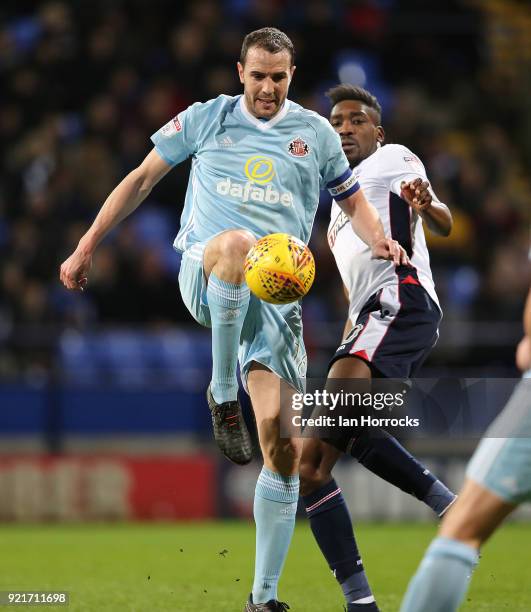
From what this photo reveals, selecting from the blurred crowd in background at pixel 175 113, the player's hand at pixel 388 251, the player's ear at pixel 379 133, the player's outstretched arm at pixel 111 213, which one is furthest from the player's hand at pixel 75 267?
the blurred crowd in background at pixel 175 113

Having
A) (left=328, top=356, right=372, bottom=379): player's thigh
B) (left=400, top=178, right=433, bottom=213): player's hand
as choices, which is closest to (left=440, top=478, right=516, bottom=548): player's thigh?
(left=328, top=356, right=372, bottom=379): player's thigh

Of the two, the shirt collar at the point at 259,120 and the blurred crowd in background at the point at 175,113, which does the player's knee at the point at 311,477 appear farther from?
the blurred crowd in background at the point at 175,113

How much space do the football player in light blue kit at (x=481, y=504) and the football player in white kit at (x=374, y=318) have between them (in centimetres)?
185

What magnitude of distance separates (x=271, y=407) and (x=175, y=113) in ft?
29.7

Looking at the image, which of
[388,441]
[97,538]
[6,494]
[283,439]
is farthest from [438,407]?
[6,494]

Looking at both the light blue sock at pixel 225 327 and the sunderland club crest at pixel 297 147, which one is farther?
the sunderland club crest at pixel 297 147

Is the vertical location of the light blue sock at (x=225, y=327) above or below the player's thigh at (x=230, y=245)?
below

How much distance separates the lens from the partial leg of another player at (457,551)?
3.45m

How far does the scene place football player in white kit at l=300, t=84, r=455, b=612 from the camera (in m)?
5.45

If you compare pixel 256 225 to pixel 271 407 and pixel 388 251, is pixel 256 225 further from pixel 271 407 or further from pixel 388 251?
pixel 271 407

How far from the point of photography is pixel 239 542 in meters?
9.38

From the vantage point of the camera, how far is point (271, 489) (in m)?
5.34

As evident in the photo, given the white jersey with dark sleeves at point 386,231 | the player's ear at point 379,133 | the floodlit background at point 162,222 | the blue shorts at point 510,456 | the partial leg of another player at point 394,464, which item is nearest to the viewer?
the blue shorts at point 510,456

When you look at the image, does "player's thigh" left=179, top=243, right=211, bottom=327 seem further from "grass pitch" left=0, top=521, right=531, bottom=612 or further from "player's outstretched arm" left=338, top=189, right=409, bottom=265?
"grass pitch" left=0, top=521, right=531, bottom=612
